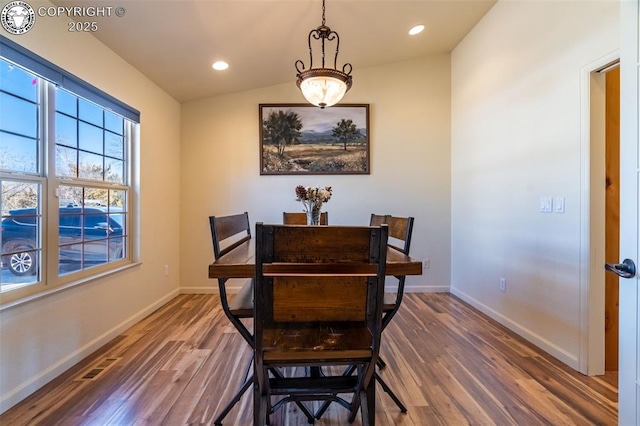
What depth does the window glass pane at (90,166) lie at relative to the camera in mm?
2221

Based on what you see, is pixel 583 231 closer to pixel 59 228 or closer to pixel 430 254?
pixel 430 254

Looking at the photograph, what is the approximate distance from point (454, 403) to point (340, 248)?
130 cm

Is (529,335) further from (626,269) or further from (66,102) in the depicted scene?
(66,102)

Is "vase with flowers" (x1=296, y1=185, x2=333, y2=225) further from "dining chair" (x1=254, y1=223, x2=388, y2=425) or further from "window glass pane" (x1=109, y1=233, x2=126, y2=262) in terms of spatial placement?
"window glass pane" (x1=109, y1=233, x2=126, y2=262)

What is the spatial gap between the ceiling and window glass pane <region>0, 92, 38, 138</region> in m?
0.71

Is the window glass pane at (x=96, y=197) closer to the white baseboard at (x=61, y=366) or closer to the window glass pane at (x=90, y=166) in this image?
the window glass pane at (x=90, y=166)

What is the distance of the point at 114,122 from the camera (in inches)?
103

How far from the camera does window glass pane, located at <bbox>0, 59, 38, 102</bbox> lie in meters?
1.63

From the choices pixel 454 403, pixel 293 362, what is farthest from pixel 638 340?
pixel 293 362

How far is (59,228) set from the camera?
6.47ft

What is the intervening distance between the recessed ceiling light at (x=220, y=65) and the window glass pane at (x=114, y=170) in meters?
1.32

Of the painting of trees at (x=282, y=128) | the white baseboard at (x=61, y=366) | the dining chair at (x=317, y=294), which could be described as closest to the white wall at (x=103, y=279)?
the white baseboard at (x=61, y=366)

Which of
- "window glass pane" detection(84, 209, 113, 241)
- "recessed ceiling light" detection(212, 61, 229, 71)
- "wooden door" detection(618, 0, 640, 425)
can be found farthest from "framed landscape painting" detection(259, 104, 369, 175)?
"wooden door" detection(618, 0, 640, 425)

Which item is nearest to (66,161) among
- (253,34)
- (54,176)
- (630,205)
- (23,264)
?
(54,176)
